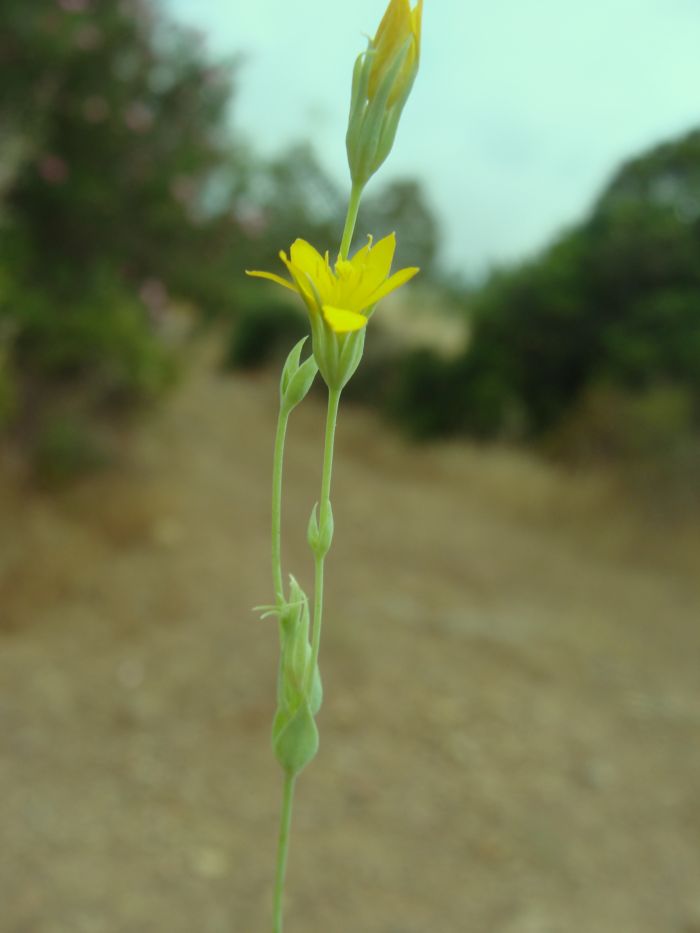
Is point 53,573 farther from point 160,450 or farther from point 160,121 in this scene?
point 160,121

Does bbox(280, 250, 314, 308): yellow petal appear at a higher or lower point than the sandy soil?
lower

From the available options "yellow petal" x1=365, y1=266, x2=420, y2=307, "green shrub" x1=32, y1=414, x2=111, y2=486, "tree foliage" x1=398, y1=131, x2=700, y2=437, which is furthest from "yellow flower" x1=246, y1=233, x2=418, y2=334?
"tree foliage" x1=398, y1=131, x2=700, y2=437

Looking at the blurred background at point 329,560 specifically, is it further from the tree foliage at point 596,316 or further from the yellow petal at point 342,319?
the yellow petal at point 342,319

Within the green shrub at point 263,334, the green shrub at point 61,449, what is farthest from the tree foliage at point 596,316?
the green shrub at point 263,334

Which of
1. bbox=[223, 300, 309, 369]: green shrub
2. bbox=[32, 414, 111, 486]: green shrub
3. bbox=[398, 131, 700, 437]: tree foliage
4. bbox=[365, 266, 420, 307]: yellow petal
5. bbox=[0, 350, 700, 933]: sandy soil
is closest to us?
bbox=[365, 266, 420, 307]: yellow petal

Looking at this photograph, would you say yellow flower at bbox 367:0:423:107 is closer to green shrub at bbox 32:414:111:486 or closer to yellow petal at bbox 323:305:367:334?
yellow petal at bbox 323:305:367:334

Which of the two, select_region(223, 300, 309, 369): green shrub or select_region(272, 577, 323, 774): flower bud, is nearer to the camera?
select_region(272, 577, 323, 774): flower bud

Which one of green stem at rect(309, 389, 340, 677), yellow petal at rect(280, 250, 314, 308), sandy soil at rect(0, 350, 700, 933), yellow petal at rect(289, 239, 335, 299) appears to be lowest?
green stem at rect(309, 389, 340, 677)
